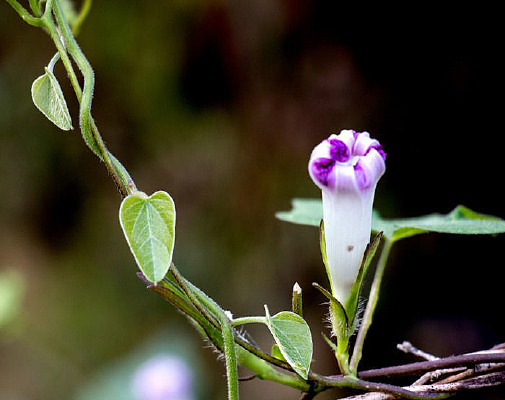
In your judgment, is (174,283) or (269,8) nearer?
(174,283)

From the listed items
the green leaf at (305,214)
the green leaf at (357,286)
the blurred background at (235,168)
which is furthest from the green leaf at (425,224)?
the blurred background at (235,168)

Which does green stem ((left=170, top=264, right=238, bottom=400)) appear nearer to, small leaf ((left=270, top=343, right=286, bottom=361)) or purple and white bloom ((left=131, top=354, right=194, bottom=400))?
small leaf ((left=270, top=343, right=286, bottom=361))

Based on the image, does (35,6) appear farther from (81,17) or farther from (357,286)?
(357,286)

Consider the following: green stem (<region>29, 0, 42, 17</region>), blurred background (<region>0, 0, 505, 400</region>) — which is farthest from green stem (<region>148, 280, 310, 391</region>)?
blurred background (<region>0, 0, 505, 400</region>)

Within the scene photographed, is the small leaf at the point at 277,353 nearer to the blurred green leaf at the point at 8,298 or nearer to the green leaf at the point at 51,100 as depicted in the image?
the green leaf at the point at 51,100

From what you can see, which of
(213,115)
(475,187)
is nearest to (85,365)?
(213,115)

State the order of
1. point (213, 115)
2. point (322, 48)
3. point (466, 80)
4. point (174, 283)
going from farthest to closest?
point (213, 115) < point (322, 48) < point (466, 80) < point (174, 283)

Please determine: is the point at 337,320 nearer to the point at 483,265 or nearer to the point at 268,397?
the point at 483,265
